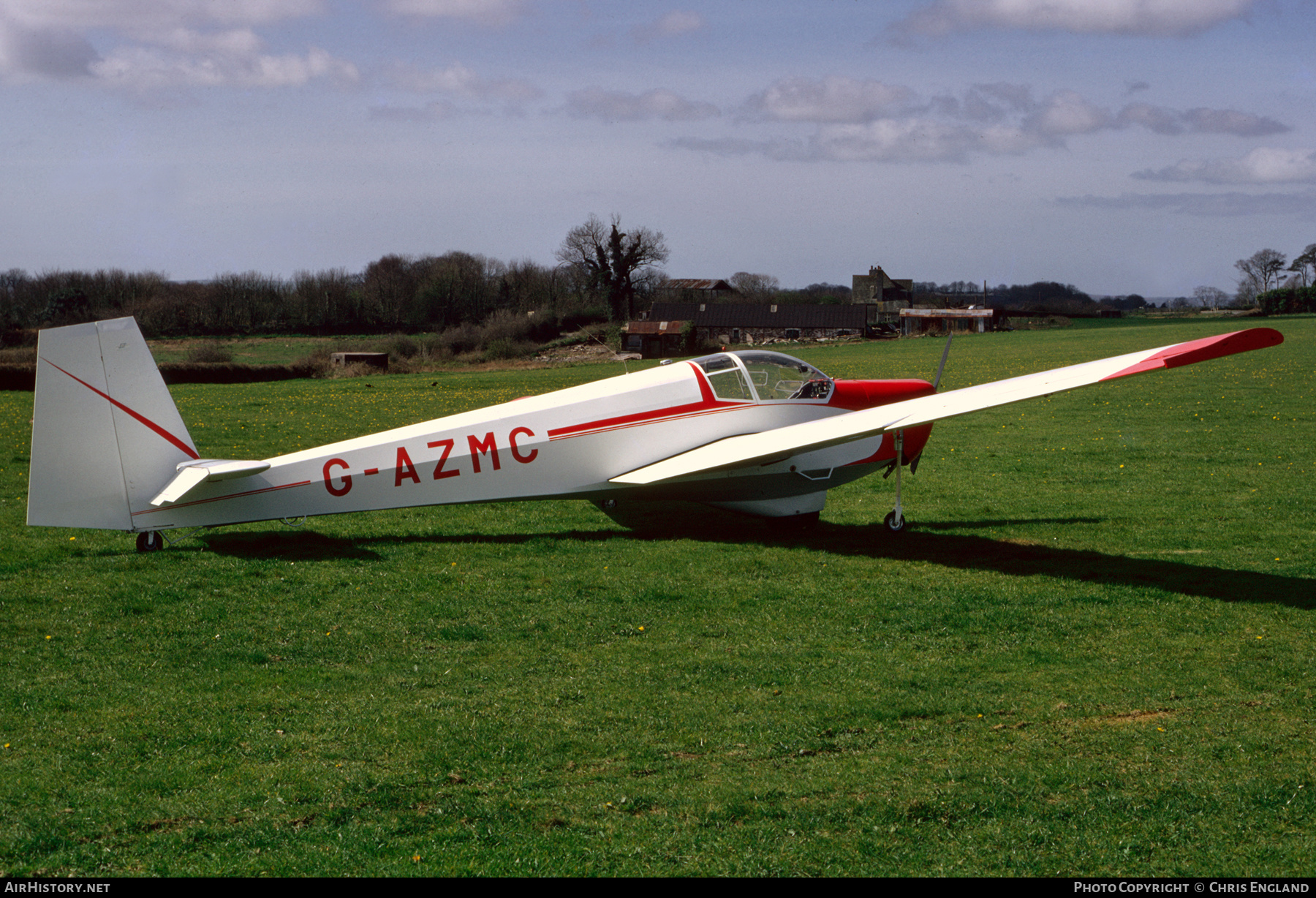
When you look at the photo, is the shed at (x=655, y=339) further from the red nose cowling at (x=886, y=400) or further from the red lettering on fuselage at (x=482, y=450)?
the red lettering on fuselage at (x=482, y=450)

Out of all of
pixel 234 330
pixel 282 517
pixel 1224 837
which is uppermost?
pixel 234 330

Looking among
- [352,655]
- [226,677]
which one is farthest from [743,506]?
[226,677]

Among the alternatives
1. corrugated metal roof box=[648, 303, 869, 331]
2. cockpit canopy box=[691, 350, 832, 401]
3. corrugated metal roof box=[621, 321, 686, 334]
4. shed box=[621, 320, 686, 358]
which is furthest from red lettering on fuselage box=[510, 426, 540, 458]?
corrugated metal roof box=[648, 303, 869, 331]

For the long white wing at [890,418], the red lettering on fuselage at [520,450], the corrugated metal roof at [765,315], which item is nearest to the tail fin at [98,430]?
the red lettering on fuselage at [520,450]

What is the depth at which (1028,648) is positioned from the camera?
24.9ft

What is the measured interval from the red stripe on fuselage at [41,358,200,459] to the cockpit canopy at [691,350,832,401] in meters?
5.64

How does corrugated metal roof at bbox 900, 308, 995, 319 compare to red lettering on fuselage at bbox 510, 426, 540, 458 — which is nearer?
red lettering on fuselage at bbox 510, 426, 540, 458

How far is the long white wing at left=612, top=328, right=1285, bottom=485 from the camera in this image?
29.9ft

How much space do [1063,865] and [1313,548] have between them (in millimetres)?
8243

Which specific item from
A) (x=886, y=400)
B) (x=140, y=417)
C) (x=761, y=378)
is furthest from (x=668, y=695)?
(x=886, y=400)

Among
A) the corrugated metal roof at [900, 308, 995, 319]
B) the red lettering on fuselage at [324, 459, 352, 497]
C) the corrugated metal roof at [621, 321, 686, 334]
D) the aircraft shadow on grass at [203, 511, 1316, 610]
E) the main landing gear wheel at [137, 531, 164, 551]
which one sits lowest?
the aircraft shadow on grass at [203, 511, 1316, 610]

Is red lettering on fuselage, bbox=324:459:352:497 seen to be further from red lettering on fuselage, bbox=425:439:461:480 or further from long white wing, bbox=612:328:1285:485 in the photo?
long white wing, bbox=612:328:1285:485

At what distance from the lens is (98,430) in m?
9.20

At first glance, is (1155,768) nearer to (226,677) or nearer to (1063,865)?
(1063,865)
